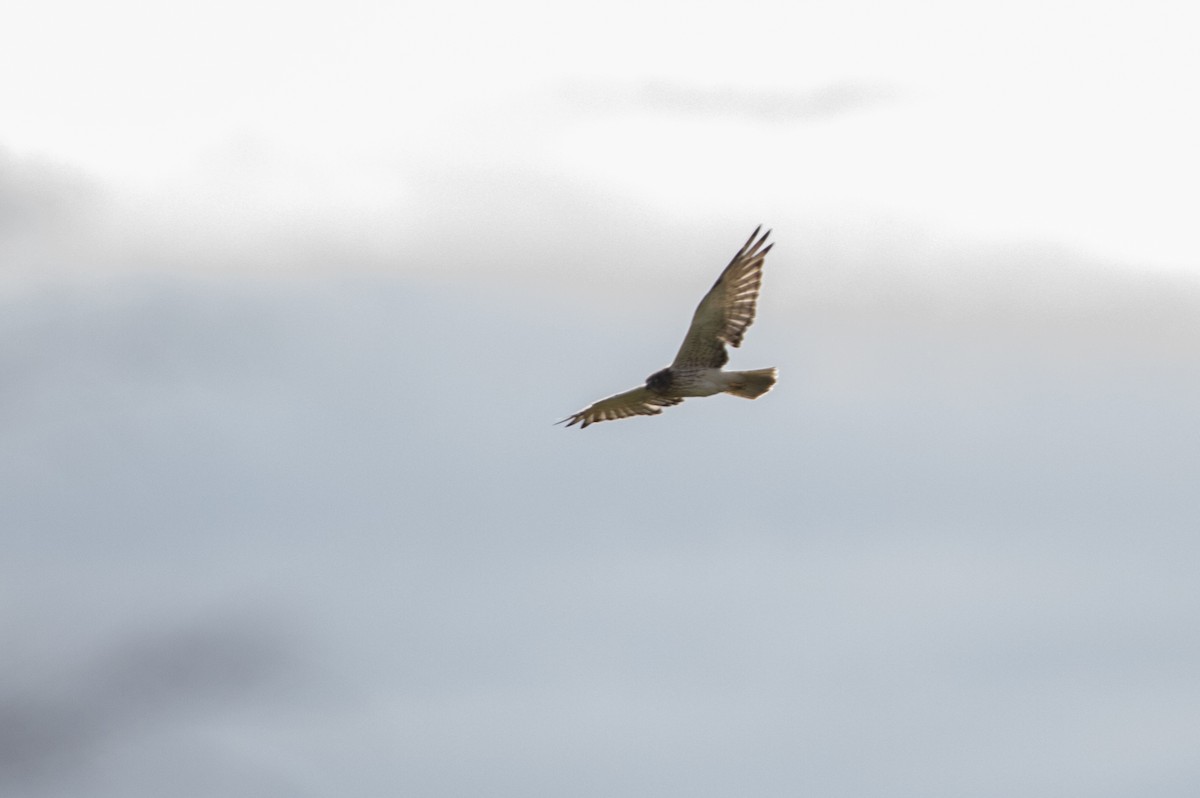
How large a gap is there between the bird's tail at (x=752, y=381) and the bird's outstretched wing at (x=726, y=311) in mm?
670

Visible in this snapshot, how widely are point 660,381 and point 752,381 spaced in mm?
2552

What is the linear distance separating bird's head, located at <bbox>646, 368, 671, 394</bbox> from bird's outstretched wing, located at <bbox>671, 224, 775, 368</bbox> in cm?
69

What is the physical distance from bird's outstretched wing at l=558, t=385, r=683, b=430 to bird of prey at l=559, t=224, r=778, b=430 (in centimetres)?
108

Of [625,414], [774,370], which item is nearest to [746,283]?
[774,370]

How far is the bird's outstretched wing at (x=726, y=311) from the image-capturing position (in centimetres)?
5403

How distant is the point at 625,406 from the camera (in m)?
58.1

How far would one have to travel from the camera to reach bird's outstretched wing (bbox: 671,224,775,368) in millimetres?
54031

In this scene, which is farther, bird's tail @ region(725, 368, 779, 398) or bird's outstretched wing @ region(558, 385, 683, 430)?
bird's outstretched wing @ region(558, 385, 683, 430)

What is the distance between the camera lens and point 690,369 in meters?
55.2

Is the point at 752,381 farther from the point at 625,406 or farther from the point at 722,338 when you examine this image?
the point at 625,406

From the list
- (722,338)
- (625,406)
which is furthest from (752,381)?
(625,406)

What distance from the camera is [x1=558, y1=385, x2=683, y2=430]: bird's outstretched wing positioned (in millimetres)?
57031

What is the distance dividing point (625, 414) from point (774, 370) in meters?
5.33

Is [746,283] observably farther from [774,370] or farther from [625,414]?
[625,414]
